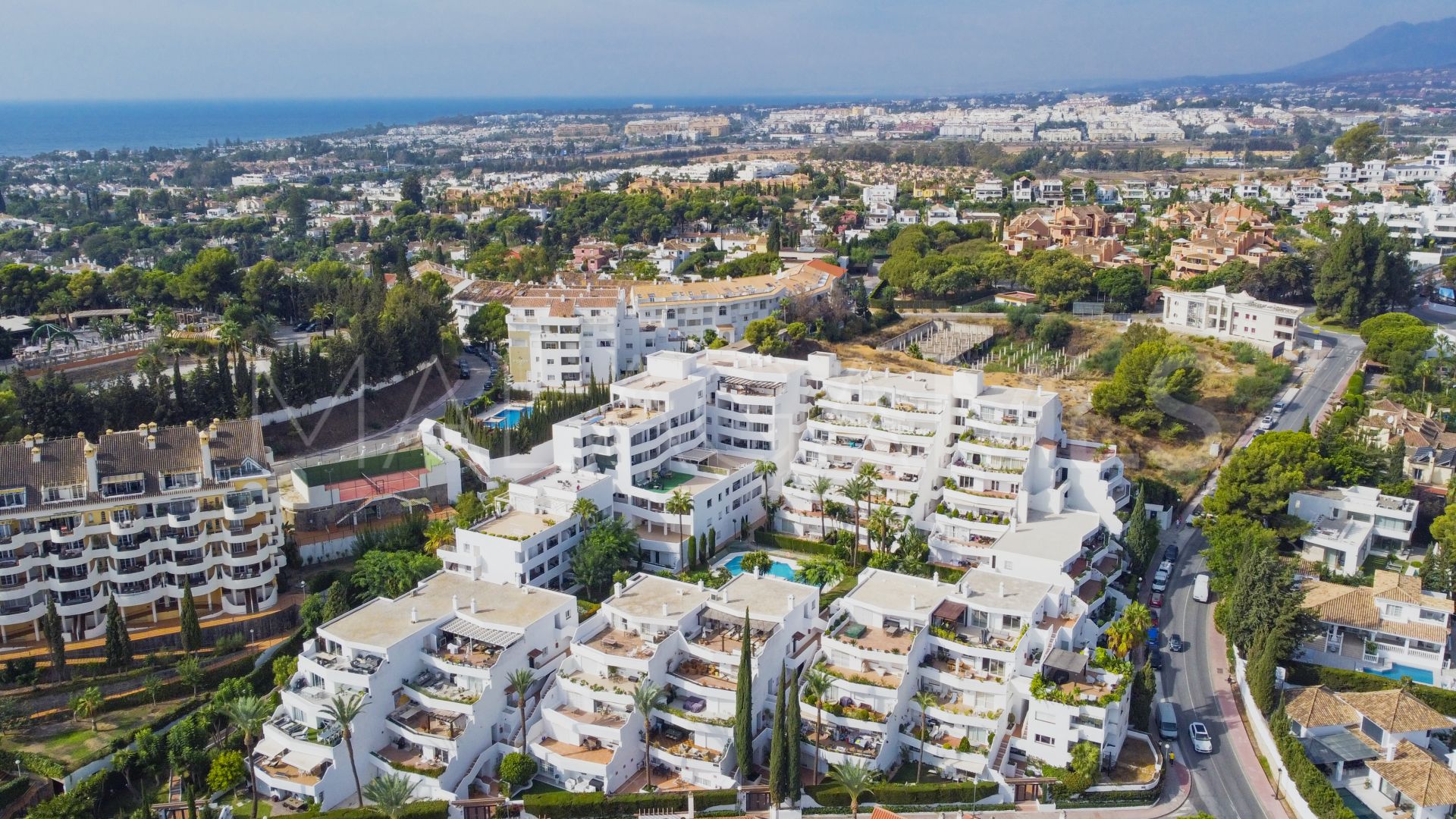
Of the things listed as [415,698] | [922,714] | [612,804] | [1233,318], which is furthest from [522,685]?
[1233,318]

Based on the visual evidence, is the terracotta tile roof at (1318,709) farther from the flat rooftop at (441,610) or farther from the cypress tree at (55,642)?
the cypress tree at (55,642)

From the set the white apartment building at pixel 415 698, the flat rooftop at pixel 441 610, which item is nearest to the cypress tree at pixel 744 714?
the white apartment building at pixel 415 698

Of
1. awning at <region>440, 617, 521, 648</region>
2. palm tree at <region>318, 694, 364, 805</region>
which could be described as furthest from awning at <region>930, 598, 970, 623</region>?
palm tree at <region>318, 694, 364, 805</region>

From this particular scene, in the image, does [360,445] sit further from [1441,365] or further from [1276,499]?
[1441,365]

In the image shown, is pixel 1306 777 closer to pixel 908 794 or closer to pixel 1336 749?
pixel 1336 749

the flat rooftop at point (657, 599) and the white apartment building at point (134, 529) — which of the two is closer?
the flat rooftop at point (657, 599)

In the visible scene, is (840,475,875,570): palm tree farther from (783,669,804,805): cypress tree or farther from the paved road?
the paved road
